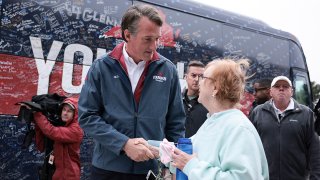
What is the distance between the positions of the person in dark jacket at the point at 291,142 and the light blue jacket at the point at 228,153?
2.30 meters

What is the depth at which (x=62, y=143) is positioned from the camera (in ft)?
14.1

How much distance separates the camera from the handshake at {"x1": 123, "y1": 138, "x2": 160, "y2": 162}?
7.29 feet

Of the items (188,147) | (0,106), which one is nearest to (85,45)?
(0,106)

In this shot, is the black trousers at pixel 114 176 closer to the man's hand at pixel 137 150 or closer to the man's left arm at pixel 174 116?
the man's hand at pixel 137 150

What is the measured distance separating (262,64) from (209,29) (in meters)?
1.49

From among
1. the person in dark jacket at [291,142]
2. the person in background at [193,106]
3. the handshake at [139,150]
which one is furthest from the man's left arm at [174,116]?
the person in dark jacket at [291,142]

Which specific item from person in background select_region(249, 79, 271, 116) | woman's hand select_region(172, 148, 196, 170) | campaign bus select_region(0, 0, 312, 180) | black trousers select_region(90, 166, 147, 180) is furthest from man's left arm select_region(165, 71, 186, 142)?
person in background select_region(249, 79, 271, 116)

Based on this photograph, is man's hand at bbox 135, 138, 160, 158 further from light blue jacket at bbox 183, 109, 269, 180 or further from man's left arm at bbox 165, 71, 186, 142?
man's left arm at bbox 165, 71, 186, 142

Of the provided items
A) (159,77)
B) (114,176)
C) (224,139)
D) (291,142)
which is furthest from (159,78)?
(291,142)

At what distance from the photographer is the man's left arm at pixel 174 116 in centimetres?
274

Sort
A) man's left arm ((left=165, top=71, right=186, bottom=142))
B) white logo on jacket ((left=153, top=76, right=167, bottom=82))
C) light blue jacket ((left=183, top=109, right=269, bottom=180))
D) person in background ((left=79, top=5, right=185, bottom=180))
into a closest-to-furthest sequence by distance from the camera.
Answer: light blue jacket ((left=183, top=109, right=269, bottom=180)) → person in background ((left=79, top=5, right=185, bottom=180)) → white logo on jacket ((left=153, top=76, right=167, bottom=82)) → man's left arm ((left=165, top=71, right=186, bottom=142))

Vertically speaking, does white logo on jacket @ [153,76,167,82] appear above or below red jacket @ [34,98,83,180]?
above

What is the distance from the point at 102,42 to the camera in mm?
4973

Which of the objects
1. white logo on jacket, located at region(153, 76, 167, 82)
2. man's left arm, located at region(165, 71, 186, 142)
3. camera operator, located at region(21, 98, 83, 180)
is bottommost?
camera operator, located at region(21, 98, 83, 180)
